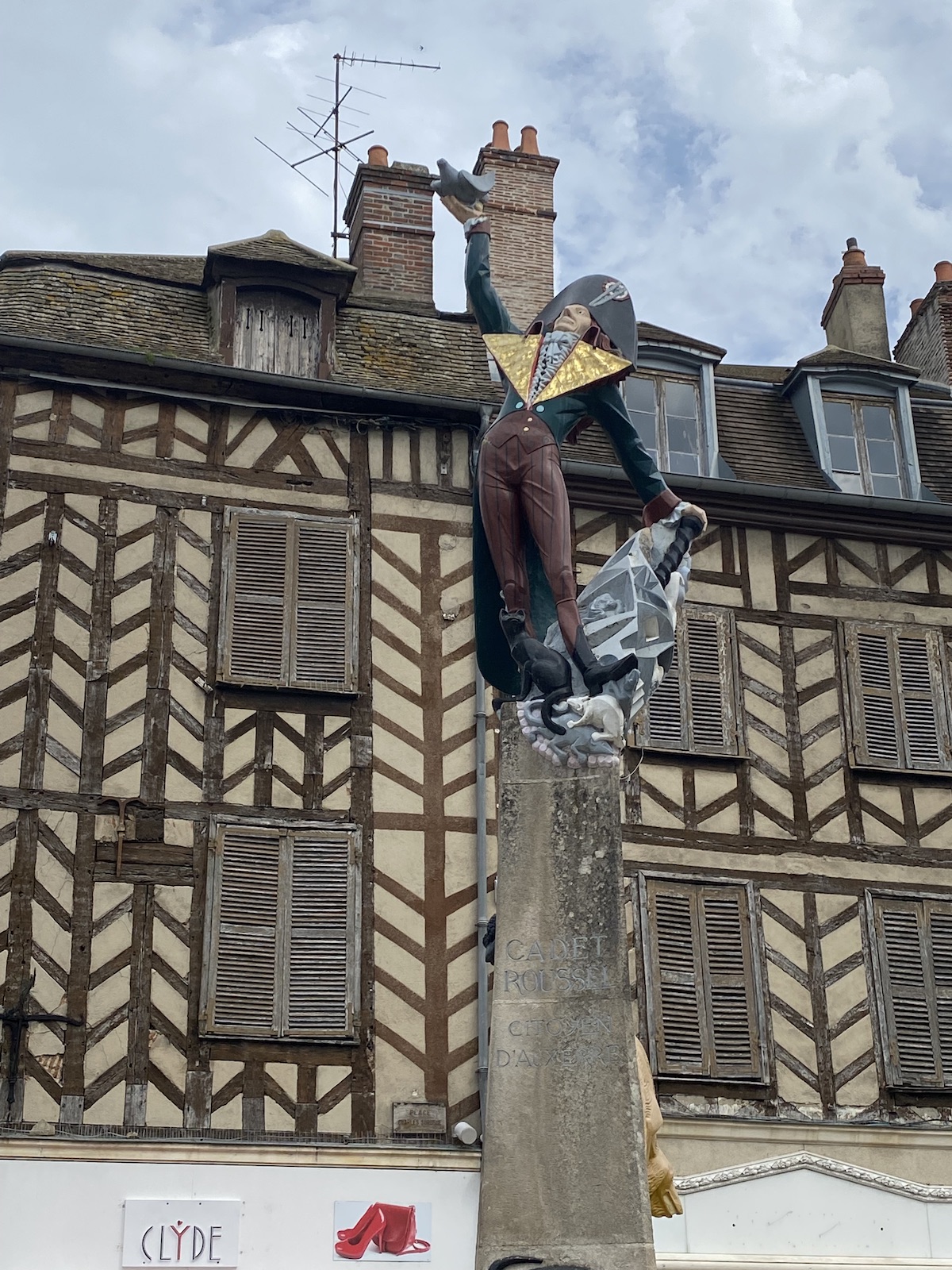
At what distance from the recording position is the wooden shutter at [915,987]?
13.5m

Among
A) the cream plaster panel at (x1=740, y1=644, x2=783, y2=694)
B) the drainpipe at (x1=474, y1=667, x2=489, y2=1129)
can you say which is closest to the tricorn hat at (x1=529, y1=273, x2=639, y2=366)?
the drainpipe at (x1=474, y1=667, x2=489, y2=1129)

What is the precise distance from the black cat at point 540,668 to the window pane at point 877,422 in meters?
9.88

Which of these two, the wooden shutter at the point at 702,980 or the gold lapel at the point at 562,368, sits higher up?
the gold lapel at the point at 562,368

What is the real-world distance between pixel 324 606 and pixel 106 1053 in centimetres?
353

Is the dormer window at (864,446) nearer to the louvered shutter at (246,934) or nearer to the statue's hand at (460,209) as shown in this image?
the louvered shutter at (246,934)

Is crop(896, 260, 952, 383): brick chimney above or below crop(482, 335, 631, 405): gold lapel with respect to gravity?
above

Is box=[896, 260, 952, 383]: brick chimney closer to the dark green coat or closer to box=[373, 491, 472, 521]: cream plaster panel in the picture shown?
box=[373, 491, 472, 521]: cream plaster panel

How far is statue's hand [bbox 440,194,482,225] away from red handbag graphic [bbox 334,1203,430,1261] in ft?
23.4

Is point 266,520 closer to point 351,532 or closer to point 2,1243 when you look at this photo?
point 351,532

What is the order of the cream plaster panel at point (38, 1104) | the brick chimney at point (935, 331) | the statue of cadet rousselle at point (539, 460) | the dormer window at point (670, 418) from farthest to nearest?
1. the brick chimney at point (935, 331)
2. the dormer window at point (670, 418)
3. the cream plaster panel at point (38, 1104)
4. the statue of cadet rousselle at point (539, 460)

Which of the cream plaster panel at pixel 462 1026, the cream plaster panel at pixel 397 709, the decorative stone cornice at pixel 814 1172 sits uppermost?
the cream plaster panel at pixel 397 709

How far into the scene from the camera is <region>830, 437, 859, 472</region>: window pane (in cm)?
1568

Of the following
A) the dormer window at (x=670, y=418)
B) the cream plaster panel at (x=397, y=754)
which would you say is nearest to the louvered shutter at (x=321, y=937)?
the cream plaster panel at (x=397, y=754)

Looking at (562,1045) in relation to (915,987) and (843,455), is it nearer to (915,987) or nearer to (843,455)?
(915,987)
